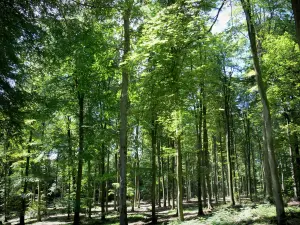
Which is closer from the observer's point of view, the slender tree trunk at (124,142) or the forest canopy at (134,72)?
the forest canopy at (134,72)

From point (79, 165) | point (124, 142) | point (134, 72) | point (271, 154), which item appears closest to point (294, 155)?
point (271, 154)

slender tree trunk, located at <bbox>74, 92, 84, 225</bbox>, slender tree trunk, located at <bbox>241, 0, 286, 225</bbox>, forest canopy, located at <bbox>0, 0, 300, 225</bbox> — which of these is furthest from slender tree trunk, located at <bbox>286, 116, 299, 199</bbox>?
slender tree trunk, located at <bbox>74, 92, 84, 225</bbox>

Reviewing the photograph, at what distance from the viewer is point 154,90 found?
283 inches

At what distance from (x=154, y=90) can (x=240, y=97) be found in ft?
64.8

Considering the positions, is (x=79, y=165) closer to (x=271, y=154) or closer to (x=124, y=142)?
(x=124, y=142)

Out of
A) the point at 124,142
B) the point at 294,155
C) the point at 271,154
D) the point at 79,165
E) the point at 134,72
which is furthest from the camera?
the point at 294,155

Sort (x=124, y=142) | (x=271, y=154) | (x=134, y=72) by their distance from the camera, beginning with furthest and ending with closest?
(x=124, y=142) < (x=134, y=72) < (x=271, y=154)

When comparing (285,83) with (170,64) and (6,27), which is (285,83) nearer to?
(170,64)

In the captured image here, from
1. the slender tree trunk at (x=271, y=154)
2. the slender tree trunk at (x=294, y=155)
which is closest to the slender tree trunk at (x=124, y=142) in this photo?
the slender tree trunk at (x=271, y=154)

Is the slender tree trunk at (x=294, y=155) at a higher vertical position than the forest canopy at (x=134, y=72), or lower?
lower

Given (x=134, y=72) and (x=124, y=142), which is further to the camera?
(x=124, y=142)

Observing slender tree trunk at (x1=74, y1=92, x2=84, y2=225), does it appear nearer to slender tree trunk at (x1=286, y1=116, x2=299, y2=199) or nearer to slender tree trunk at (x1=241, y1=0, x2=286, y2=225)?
slender tree trunk at (x1=241, y1=0, x2=286, y2=225)

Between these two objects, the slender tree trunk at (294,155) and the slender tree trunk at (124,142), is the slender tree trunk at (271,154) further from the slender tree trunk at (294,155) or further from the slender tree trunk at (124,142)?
the slender tree trunk at (294,155)

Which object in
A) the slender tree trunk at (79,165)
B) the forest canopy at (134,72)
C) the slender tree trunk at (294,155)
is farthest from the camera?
the slender tree trunk at (294,155)
